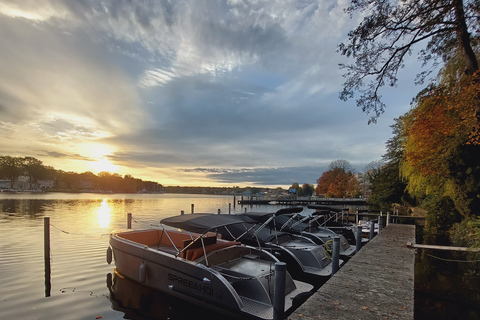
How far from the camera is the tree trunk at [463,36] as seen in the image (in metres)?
11.1

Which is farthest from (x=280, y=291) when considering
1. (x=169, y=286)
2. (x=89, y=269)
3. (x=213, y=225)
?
(x=89, y=269)

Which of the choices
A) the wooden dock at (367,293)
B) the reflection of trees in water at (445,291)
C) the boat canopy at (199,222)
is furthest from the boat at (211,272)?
the reflection of trees in water at (445,291)

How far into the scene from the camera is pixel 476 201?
561 inches

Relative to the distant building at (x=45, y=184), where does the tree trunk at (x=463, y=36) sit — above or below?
above

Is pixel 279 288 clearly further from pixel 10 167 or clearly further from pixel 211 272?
pixel 10 167

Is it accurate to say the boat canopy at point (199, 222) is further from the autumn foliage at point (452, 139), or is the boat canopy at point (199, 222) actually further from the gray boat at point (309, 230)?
the autumn foliage at point (452, 139)

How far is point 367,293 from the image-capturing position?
14.9 ft

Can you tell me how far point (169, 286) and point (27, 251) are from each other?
374 inches

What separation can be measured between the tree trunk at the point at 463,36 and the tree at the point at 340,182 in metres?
76.3

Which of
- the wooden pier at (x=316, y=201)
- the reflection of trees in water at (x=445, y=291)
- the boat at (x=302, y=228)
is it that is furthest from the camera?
the wooden pier at (x=316, y=201)

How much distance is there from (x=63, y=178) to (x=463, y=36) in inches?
5663

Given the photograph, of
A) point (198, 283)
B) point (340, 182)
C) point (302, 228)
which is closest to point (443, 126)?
point (302, 228)

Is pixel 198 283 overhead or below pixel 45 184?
overhead

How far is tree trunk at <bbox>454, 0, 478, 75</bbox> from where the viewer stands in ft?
36.3
